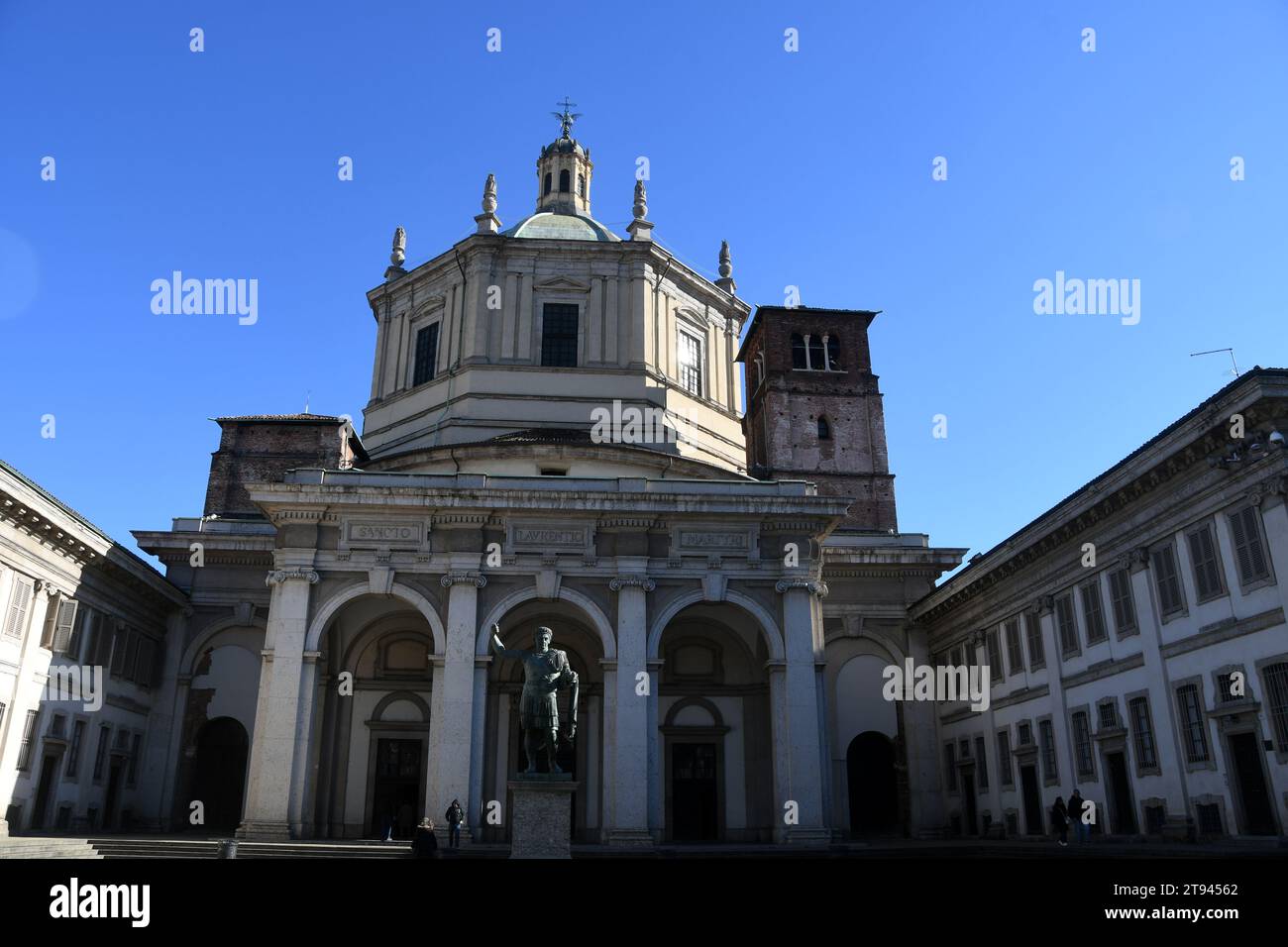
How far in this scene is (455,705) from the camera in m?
25.9

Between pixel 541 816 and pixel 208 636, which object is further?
pixel 208 636

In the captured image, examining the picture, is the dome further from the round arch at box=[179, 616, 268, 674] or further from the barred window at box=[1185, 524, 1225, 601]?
the barred window at box=[1185, 524, 1225, 601]

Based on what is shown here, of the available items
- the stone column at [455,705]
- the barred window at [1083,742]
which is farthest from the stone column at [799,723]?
the stone column at [455,705]

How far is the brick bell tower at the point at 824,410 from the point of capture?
42438 mm

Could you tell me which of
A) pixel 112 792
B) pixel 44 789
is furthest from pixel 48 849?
pixel 112 792

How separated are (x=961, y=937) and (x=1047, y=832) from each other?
2057 centimetres

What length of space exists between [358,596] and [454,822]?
22.9 ft

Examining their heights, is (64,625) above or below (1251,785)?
above

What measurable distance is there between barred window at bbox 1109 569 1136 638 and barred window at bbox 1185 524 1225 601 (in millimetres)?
2344

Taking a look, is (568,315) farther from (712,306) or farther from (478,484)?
(478,484)

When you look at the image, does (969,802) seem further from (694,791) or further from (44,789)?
(44,789)

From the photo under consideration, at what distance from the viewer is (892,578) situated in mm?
35125

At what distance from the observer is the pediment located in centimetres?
3653

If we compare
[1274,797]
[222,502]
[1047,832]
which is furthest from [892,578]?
[222,502]
